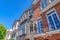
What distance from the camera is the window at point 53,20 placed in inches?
561

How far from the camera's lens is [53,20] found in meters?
15.0

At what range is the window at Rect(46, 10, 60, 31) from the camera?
1424cm

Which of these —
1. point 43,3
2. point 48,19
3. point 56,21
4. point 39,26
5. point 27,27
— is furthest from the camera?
point 27,27

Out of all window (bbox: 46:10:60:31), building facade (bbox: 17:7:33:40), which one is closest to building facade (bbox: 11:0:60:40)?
window (bbox: 46:10:60:31)

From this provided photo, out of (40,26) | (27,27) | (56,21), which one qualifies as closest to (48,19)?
(56,21)

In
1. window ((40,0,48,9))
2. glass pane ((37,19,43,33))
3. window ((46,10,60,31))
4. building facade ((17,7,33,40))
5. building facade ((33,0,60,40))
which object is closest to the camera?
building facade ((33,0,60,40))

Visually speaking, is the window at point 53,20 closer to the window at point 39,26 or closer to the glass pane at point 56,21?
the glass pane at point 56,21

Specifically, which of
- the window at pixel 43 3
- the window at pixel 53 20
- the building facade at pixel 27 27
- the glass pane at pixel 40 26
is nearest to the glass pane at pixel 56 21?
the window at pixel 53 20

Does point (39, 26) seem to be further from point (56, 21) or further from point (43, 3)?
point (56, 21)

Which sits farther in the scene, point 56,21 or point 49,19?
point 49,19

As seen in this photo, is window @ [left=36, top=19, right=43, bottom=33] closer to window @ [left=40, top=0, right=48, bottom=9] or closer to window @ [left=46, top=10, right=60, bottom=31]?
window @ [left=40, top=0, right=48, bottom=9]

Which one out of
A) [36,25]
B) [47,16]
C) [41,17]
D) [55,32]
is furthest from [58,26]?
[36,25]

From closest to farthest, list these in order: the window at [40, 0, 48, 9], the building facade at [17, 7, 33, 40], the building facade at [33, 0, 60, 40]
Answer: the building facade at [33, 0, 60, 40]
the window at [40, 0, 48, 9]
the building facade at [17, 7, 33, 40]

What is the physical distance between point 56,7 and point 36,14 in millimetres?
6282
